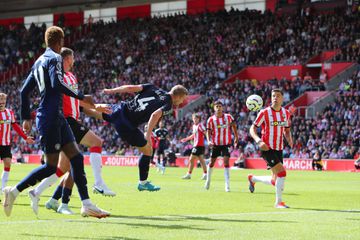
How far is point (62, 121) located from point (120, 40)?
1992 inches

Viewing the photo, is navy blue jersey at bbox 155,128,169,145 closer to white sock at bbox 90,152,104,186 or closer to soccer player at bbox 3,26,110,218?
white sock at bbox 90,152,104,186

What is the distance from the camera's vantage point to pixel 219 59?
51562mm

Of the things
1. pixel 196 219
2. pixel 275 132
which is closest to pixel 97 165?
pixel 196 219

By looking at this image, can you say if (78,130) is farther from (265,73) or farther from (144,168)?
(265,73)

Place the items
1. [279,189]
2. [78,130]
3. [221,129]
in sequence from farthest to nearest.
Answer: [221,129], [279,189], [78,130]

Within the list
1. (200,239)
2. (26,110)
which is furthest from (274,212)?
(26,110)

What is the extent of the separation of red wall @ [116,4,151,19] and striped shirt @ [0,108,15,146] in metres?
45.7

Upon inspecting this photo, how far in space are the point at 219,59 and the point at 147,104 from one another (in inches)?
1493

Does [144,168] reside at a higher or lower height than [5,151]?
lower

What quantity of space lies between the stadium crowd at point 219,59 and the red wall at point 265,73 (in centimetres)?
63

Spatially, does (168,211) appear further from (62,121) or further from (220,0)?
(220,0)

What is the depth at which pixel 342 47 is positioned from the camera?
1831 inches

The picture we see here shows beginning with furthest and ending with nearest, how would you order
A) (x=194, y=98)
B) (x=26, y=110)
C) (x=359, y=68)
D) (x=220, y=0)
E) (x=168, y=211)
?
(x=220, y=0)
(x=194, y=98)
(x=359, y=68)
(x=168, y=211)
(x=26, y=110)

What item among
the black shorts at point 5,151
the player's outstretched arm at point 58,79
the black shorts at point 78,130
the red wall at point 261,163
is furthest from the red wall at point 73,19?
the player's outstretched arm at point 58,79
